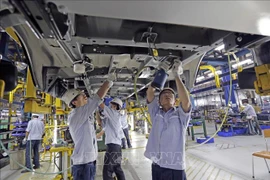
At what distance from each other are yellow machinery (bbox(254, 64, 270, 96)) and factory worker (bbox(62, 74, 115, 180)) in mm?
Answer: 1560

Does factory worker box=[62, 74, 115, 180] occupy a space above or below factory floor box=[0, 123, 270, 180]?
above

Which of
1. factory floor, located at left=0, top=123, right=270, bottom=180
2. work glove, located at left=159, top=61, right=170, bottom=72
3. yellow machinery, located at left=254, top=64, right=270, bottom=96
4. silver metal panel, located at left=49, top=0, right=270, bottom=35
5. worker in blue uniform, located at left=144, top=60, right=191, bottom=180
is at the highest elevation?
silver metal panel, located at left=49, top=0, right=270, bottom=35

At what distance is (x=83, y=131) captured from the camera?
2.37m

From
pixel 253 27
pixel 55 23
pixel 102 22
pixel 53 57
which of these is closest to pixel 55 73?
pixel 53 57

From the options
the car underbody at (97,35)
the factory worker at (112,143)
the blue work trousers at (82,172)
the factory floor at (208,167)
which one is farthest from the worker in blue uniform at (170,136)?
the factory worker at (112,143)

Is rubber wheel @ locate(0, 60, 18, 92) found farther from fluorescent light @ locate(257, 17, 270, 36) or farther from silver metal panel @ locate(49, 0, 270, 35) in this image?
fluorescent light @ locate(257, 17, 270, 36)

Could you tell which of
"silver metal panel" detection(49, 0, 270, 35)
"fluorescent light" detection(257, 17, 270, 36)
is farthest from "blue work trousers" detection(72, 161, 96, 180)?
"fluorescent light" detection(257, 17, 270, 36)

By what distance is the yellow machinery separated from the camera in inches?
53.0

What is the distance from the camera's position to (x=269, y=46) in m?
1.46

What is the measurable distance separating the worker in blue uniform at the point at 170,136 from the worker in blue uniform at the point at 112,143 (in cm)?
145

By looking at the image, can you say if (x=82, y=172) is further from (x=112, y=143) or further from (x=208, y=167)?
(x=208, y=167)

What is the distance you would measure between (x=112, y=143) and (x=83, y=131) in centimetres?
114

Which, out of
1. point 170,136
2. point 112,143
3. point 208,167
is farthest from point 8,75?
point 208,167

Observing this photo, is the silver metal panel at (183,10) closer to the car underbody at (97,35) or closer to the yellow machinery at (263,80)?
the car underbody at (97,35)
